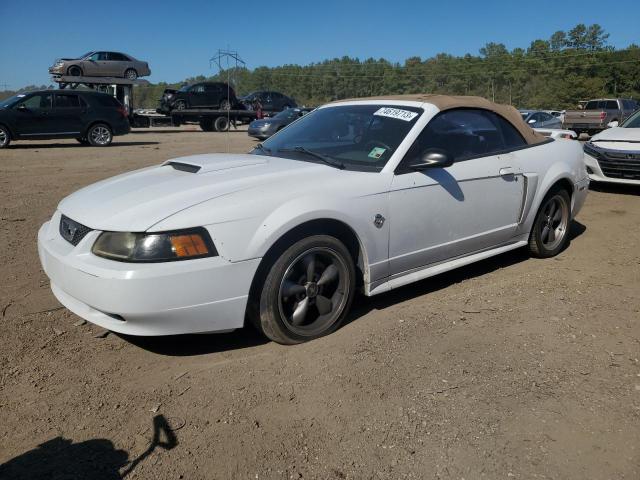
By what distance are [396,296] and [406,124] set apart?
1320mm

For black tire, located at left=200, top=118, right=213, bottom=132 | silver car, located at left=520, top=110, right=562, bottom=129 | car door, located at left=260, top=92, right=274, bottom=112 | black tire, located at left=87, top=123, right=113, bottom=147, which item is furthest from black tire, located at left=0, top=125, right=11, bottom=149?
silver car, located at left=520, top=110, right=562, bottom=129

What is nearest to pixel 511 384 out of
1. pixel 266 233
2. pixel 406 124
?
pixel 266 233

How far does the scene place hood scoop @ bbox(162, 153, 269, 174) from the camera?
12.3 feet

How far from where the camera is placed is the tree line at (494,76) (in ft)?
227

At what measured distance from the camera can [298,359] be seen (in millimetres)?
3248

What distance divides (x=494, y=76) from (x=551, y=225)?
287 feet

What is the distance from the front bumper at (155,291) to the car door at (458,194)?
3.98 ft

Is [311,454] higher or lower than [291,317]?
lower

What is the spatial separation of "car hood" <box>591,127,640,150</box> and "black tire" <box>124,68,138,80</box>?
22091 millimetres

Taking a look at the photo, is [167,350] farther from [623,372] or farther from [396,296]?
[623,372]

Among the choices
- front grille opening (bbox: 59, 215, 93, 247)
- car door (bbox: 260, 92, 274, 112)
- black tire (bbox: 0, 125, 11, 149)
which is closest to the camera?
front grille opening (bbox: 59, 215, 93, 247)

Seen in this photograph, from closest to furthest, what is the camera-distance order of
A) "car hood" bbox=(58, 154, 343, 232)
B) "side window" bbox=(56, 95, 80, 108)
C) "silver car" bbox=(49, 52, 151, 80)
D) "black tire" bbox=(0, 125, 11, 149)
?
"car hood" bbox=(58, 154, 343, 232), "black tire" bbox=(0, 125, 11, 149), "side window" bbox=(56, 95, 80, 108), "silver car" bbox=(49, 52, 151, 80)

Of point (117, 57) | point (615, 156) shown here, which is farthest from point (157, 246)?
point (117, 57)

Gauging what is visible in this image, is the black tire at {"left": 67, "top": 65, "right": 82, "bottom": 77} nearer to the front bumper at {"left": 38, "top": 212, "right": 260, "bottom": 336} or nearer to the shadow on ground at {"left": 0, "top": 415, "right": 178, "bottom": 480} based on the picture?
the front bumper at {"left": 38, "top": 212, "right": 260, "bottom": 336}
